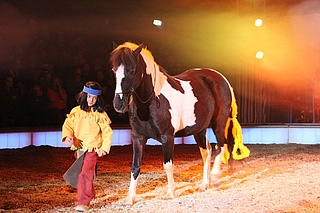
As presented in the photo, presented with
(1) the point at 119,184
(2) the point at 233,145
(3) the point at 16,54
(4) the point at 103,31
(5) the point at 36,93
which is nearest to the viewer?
(1) the point at 119,184

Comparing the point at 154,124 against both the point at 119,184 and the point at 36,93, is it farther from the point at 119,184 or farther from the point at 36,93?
the point at 36,93

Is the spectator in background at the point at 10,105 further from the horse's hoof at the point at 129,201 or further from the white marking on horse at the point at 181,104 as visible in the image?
the horse's hoof at the point at 129,201

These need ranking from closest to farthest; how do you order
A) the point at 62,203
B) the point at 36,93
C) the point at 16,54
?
the point at 62,203
the point at 36,93
the point at 16,54

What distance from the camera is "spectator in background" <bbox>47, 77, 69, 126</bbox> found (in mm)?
10164

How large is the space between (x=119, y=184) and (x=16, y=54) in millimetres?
6772

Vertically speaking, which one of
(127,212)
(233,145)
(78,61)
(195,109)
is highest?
(78,61)

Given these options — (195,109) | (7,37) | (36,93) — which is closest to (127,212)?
(195,109)

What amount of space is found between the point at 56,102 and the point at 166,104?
578 centimetres

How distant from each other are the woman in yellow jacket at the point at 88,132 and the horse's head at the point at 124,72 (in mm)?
337

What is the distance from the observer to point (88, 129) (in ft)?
15.0

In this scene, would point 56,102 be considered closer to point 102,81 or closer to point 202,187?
point 102,81

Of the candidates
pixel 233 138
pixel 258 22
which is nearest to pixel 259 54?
pixel 258 22

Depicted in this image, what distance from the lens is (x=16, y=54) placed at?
11.3 meters

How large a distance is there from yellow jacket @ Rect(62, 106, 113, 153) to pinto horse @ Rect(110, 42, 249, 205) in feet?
1.26
